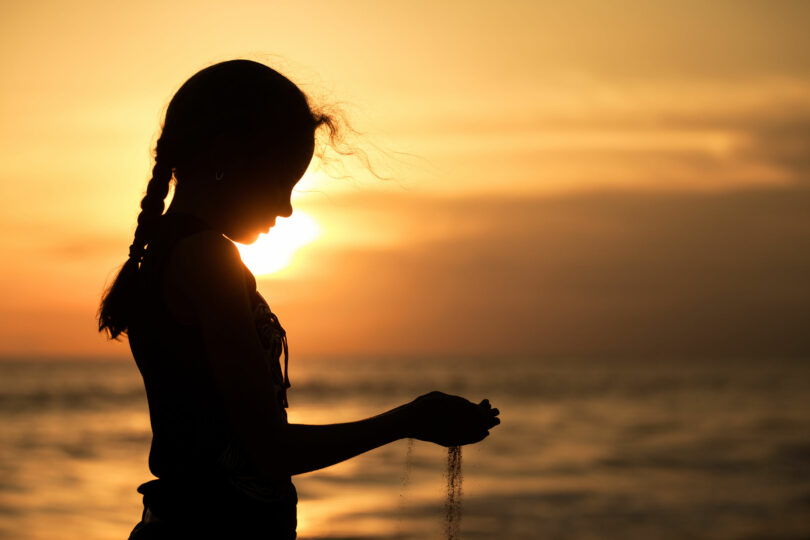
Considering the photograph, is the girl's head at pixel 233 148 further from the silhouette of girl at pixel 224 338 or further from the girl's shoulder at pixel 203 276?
the girl's shoulder at pixel 203 276

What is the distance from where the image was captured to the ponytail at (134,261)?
2201 mm

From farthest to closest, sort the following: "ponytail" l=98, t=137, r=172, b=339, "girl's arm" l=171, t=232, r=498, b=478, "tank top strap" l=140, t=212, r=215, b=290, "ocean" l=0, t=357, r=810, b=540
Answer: "ocean" l=0, t=357, r=810, b=540, "ponytail" l=98, t=137, r=172, b=339, "tank top strap" l=140, t=212, r=215, b=290, "girl's arm" l=171, t=232, r=498, b=478

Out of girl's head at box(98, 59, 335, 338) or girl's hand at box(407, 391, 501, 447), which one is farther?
girl's head at box(98, 59, 335, 338)

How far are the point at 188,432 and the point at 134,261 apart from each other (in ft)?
1.42

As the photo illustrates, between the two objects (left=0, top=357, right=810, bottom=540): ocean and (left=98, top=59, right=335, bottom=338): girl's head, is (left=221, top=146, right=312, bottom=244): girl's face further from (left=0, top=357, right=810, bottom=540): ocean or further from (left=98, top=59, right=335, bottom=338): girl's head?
(left=0, top=357, right=810, bottom=540): ocean

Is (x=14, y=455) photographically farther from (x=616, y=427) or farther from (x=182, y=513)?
(x=182, y=513)

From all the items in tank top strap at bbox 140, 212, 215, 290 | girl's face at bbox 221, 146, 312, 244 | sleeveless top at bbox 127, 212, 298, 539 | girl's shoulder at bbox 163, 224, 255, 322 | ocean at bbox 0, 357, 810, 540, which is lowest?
sleeveless top at bbox 127, 212, 298, 539

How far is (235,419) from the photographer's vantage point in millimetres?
1999

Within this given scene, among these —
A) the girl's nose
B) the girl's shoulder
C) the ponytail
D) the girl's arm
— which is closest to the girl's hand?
the girl's arm

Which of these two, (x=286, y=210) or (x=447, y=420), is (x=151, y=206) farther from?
(x=447, y=420)

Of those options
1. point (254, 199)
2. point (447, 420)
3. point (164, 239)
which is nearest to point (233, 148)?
point (254, 199)

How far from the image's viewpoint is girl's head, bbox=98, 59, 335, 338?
2.20 metres

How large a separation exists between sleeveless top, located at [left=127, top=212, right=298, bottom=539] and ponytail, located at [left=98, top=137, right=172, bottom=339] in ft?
0.27

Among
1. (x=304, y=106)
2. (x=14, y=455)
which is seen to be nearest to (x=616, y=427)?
(x=14, y=455)
